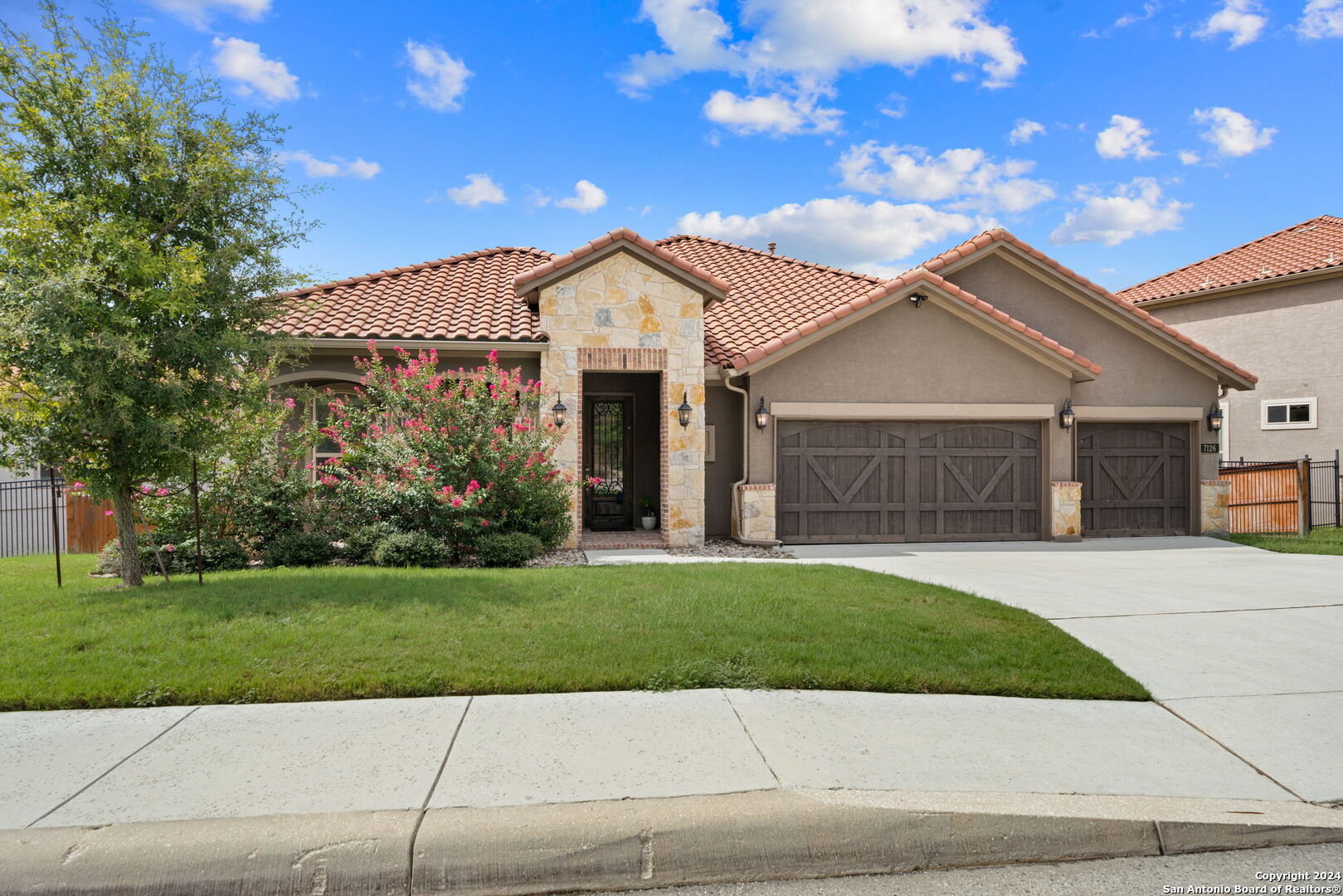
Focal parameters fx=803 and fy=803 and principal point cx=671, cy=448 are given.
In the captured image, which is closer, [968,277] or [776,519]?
[776,519]

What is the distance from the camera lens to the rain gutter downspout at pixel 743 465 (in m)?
13.2

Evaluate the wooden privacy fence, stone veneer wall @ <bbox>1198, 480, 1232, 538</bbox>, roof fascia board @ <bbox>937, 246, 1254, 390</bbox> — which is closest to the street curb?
roof fascia board @ <bbox>937, 246, 1254, 390</bbox>

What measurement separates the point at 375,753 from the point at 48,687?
2.65 m

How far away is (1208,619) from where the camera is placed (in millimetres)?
7680

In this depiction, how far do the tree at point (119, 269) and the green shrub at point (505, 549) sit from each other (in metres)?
3.36

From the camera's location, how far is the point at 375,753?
167 inches

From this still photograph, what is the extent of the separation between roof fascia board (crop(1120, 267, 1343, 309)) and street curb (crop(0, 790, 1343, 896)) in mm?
20396

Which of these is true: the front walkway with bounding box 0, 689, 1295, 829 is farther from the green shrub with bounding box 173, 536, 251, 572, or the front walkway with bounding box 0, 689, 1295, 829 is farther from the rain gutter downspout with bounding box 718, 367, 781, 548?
the rain gutter downspout with bounding box 718, 367, 781, 548

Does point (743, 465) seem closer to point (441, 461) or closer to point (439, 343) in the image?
point (441, 461)

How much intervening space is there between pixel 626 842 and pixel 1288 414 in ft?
74.2

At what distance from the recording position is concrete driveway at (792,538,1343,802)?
4848 mm

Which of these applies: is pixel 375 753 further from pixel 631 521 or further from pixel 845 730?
pixel 631 521

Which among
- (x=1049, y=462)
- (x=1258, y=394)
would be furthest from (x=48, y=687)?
(x=1258, y=394)

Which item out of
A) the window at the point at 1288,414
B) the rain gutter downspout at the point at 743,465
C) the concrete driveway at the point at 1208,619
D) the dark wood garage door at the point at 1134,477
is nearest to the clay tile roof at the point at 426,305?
the rain gutter downspout at the point at 743,465
